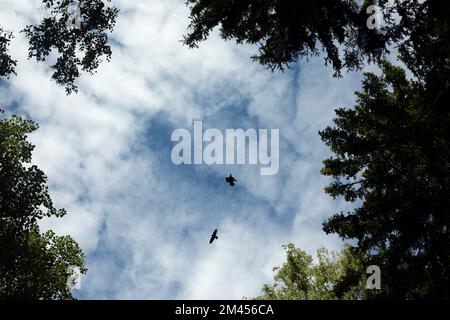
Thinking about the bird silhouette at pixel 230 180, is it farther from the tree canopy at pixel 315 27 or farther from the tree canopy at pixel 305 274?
the tree canopy at pixel 305 274

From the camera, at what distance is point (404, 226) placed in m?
9.23

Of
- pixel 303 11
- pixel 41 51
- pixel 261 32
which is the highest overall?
pixel 41 51

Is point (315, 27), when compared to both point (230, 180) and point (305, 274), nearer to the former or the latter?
point (230, 180)

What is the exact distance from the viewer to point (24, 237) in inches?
665

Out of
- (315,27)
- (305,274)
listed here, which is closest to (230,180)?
(315,27)

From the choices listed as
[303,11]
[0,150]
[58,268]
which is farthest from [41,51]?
[58,268]

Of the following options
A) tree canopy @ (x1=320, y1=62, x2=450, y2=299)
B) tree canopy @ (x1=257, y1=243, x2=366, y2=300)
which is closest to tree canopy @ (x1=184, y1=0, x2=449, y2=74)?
tree canopy @ (x1=320, y1=62, x2=450, y2=299)

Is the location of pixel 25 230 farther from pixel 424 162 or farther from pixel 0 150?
pixel 424 162

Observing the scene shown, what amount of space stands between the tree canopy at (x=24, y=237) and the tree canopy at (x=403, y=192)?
1308cm

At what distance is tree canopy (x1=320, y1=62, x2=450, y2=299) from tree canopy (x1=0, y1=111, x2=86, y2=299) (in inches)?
515

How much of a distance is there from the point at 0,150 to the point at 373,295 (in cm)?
1616

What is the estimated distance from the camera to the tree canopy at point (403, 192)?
8.79 metres

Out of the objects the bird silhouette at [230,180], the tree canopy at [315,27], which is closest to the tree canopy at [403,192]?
the tree canopy at [315,27]

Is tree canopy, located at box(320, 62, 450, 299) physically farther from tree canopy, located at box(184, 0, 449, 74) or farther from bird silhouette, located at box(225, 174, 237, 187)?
bird silhouette, located at box(225, 174, 237, 187)
